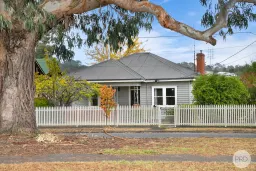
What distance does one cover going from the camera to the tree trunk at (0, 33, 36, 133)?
15.6 m

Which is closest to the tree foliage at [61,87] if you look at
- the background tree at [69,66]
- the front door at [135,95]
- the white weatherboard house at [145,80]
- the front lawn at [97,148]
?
the background tree at [69,66]

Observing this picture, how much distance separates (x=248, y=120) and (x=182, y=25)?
11789 mm

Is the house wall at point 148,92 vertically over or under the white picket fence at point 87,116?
over

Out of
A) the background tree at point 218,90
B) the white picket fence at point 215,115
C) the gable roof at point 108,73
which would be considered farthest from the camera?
the gable roof at point 108,73

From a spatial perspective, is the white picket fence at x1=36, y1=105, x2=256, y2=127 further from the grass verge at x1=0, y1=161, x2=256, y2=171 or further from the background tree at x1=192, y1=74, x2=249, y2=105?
the grass verge at x1=0, y1=161, x2=256, y2=171

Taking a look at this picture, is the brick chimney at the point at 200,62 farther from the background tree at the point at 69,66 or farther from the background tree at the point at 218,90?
the background tree at the point at 69,66

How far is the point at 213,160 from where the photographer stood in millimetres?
10391

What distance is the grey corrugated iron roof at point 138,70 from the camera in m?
31.7

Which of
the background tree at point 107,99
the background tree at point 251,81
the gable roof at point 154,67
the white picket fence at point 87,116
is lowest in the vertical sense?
the white picket fence at point 87,116

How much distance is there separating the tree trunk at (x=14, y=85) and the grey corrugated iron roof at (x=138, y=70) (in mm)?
15848

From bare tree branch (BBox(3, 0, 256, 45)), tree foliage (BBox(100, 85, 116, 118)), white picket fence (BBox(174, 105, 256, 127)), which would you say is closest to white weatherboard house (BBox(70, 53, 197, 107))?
white picket fence (BBox(174, 105, 256, 127))

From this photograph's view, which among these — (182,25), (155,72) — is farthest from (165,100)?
(182,25)

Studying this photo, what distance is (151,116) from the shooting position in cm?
2662

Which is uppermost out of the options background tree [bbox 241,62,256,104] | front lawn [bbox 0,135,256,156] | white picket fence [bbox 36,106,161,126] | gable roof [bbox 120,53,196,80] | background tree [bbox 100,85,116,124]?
gable roof [bbox 120,53,196,80]
